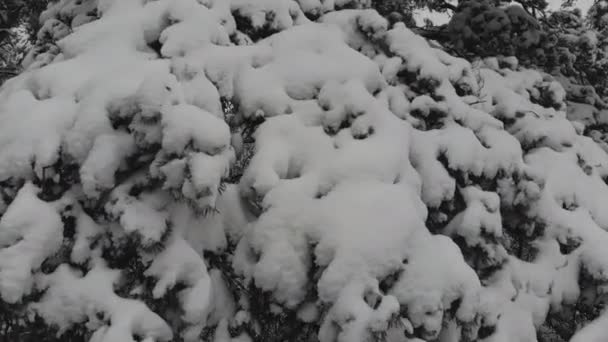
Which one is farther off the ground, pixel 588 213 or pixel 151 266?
pixel 151 266

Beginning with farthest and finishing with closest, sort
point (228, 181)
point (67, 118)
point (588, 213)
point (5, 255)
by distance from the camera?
1. point (588, 213)
2. point (228, 181)
3. point (67, 118)
4. point (5, 255)

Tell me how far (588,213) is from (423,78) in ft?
3.72

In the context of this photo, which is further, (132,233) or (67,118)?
(67,118)

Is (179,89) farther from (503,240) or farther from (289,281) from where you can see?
(503,240)

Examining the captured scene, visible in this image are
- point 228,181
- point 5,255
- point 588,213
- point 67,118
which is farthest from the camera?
point 588,213

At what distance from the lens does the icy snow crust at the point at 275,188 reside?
5.99ft

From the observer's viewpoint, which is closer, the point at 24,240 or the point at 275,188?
the point at 24,240

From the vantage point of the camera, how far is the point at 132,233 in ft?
6.09

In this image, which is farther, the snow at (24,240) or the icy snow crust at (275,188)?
the icy snow crust at (275,188)

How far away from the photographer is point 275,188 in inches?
81.5

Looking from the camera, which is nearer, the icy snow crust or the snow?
the snow

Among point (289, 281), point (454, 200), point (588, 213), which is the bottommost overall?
point (588, 213)

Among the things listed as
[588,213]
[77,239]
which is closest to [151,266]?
[77,239]

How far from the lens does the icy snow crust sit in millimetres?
1827
